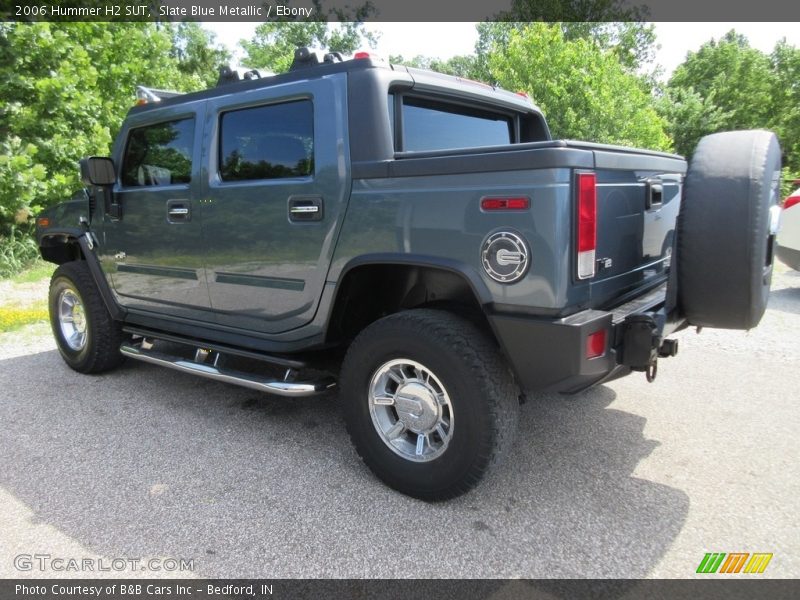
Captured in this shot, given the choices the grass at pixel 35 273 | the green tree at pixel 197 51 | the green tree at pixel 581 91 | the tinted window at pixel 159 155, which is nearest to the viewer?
the tinted window at pixel 159 155

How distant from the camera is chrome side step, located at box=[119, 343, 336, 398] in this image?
3.16 meters

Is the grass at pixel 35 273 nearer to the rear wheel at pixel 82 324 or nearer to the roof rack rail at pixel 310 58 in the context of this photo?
the rear wheel at pixel 82 324

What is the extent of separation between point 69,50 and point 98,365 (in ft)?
23.6

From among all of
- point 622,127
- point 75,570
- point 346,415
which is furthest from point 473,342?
point 622,127

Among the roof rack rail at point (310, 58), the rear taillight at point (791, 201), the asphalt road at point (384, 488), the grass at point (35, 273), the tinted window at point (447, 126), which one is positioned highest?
the roof rack rail at point (310, 58)

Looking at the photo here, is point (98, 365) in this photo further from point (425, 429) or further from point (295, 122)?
point (425, 429)

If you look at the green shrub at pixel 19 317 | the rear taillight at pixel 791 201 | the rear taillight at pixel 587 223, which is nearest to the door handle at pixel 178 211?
the rear taillight at pixel 587 223

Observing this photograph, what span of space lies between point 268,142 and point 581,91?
10.2 meters

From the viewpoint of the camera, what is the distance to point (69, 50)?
30.9 ft

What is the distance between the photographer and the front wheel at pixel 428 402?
101 inches

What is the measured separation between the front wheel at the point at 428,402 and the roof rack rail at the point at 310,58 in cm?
144

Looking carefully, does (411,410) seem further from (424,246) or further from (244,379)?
(244,379)

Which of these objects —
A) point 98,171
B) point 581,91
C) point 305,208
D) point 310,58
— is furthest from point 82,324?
point 581,91

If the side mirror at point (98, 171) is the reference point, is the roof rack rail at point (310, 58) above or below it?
above
